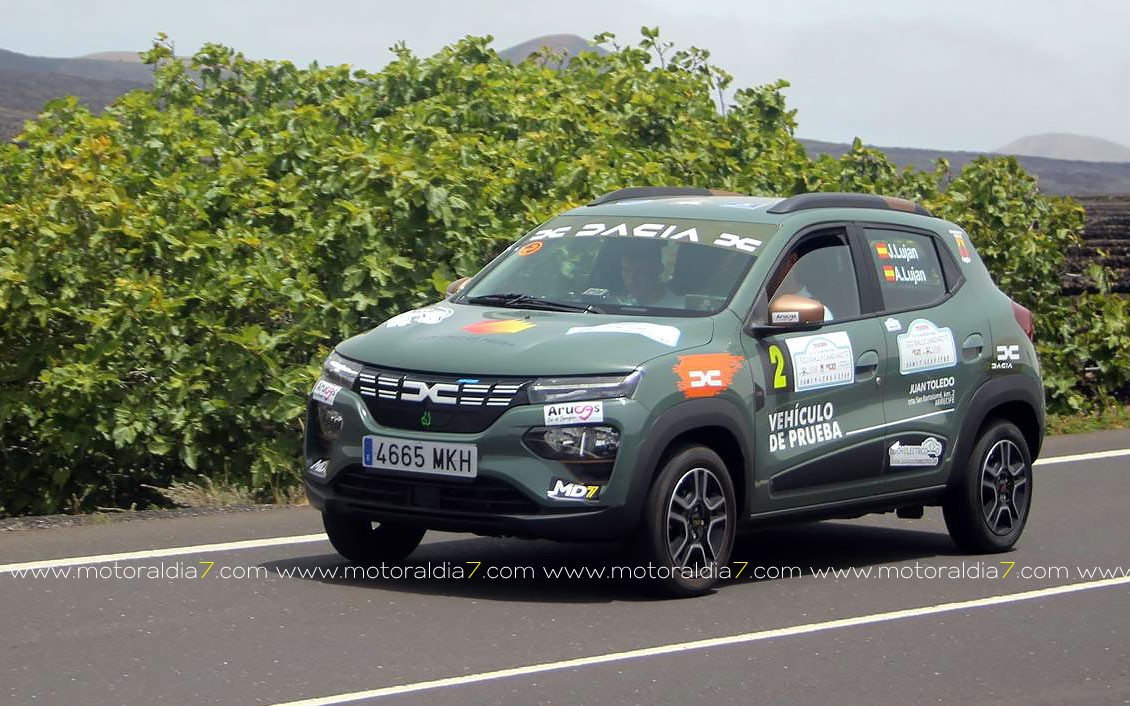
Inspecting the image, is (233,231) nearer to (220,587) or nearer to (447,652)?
(220,587)

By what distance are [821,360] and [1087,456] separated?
6614 millimetres

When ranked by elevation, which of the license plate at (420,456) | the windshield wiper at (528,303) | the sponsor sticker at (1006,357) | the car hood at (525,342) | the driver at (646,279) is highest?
the driver at (646,279)

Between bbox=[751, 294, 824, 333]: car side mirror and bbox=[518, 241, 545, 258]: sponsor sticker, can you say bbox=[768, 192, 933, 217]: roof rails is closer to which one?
bbox=[751, 294, 824, 333]: car side mirror

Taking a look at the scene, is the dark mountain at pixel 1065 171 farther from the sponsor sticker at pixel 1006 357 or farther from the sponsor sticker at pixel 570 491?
the sponsor sticker at pixel 570 491

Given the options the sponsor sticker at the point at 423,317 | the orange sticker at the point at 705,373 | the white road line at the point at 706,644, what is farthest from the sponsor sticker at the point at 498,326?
the white road line at the point at 706,644

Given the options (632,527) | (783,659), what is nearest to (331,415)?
(632,527)

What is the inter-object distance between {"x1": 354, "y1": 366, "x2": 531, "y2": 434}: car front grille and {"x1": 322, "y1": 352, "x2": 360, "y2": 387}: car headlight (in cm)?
17

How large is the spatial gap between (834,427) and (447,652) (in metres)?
2.74

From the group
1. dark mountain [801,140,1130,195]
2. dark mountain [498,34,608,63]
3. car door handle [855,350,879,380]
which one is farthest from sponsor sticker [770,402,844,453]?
dark mountain [801,140,1130,195]

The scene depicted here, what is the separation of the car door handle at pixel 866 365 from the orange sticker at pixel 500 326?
69.6 inches

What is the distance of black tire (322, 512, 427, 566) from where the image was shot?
8984mm

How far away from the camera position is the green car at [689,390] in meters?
8.16

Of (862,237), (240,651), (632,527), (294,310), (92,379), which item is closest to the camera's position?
(240,651)

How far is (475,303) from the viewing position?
9445 millimetres
